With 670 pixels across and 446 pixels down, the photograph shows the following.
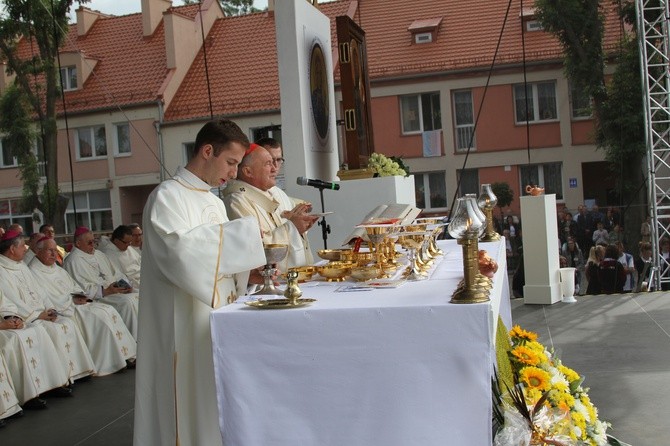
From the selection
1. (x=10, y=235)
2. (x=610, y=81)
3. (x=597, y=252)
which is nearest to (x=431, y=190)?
(x=610, y=81)

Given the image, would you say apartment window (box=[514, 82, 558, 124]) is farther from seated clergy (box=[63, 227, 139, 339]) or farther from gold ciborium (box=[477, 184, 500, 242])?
gold ciborium (box=[477, 184, 500, 242])

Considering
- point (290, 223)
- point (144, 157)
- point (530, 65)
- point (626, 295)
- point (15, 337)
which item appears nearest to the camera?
point (290, 223)

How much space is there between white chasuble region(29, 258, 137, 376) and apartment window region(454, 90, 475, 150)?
17667mm

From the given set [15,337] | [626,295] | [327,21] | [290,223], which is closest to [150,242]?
[290,223]

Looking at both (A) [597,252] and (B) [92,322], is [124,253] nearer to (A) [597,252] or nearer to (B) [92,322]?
(B) [92,322]

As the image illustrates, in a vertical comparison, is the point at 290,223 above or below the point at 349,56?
below

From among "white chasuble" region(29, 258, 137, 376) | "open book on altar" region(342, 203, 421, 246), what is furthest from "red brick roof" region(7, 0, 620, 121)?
"open book on altar" region(342, 203, 421, 246)

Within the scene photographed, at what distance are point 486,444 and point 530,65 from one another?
21.8 meters

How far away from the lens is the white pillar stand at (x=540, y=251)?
10.7 meters

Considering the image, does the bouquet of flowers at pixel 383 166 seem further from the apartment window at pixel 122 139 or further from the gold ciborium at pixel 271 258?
the apartment window at pixel 122 139

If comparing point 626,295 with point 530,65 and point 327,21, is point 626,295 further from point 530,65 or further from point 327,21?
point 530,65

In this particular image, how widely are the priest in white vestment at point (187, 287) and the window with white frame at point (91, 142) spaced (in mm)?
24204

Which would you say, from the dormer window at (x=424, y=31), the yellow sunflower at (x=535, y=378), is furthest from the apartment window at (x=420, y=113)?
the yellow sunflower at (x=535, y=378)

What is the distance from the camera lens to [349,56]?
8.88 metres
